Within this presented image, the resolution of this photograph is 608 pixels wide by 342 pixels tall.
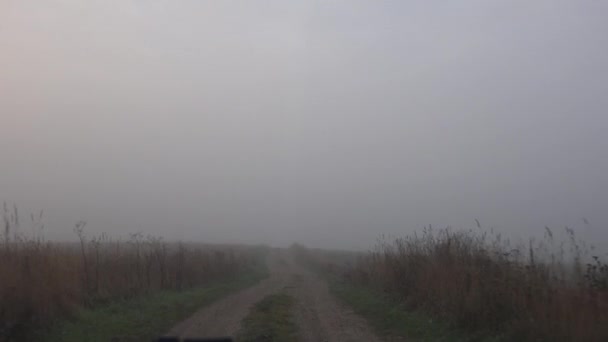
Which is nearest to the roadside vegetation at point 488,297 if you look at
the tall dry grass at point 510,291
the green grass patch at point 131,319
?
the tall dry grass at point 510,291

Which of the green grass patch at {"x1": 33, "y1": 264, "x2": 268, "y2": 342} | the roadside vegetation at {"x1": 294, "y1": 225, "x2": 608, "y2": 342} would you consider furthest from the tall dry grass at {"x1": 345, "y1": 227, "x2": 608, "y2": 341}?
the green grass patch at {"x1": 33, "y1": 264, "x2": 268, "y2": 342}

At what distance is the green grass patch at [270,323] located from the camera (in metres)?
17.9

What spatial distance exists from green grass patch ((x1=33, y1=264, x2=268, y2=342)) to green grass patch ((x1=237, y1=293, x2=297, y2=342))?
2.40 meters

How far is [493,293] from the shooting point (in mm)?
18078

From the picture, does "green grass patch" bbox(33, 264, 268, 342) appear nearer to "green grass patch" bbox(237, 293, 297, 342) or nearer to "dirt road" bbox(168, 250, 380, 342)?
"dirt road" bbox(168, 250, 380, 342)

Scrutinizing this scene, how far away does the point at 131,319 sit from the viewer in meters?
21.3

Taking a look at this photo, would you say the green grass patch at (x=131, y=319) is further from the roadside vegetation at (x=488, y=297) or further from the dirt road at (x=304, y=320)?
the roadside vegetation at (x=488, y=297)

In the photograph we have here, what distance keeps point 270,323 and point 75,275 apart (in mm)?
6889

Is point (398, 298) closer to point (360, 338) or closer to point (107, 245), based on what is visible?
point (360, 338)

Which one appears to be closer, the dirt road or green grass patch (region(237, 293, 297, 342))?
green grass patch (region(237, 293, 297, 342))

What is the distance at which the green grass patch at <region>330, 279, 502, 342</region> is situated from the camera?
1822cm

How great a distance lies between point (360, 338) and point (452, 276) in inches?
161

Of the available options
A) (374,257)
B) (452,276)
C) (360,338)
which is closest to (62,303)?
(360,338)

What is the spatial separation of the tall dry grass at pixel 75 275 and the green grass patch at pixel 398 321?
28.5 feet
